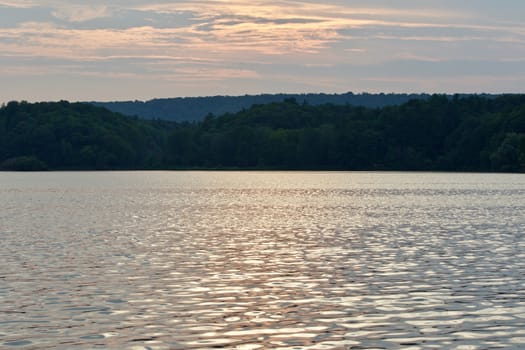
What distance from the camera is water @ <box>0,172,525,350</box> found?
27.3 meters

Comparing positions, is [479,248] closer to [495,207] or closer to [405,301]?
[405,301]

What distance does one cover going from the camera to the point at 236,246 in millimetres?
55250

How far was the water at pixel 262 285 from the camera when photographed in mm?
27344

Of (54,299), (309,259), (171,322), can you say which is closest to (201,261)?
(309,259)

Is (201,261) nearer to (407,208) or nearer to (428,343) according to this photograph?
(428,343)

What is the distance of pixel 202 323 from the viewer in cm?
2920

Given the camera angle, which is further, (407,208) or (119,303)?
(407,208)

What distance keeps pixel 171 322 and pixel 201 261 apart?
1696 cm

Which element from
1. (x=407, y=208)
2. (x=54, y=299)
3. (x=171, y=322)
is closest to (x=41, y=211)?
(x=407, y=208)

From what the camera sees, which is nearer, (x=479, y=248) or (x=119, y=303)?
(x=119, y=303)

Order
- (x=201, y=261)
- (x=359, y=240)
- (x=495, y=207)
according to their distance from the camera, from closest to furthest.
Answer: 1. (x=201, y=261)
2. (x=359, y=240)
3. (x=495, y=207)

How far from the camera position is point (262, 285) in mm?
37875

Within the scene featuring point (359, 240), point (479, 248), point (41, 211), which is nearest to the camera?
point (479, 248)

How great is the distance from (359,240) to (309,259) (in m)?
12.1
